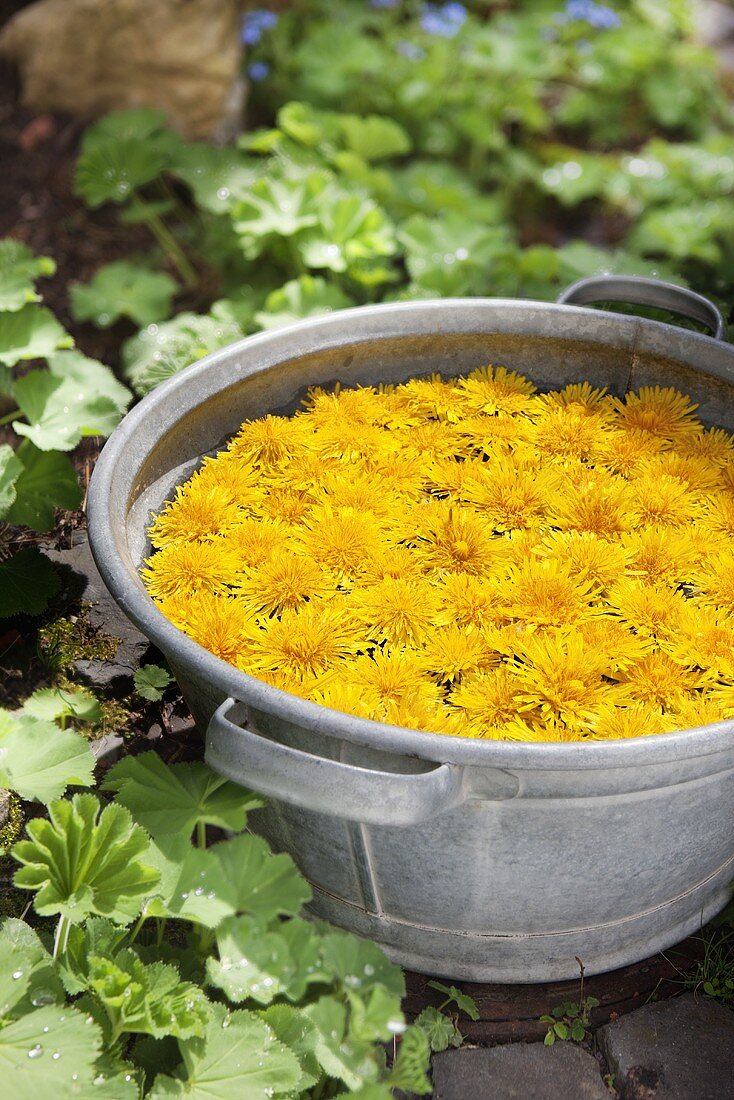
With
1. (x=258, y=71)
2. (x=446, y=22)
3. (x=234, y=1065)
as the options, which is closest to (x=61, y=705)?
(x=234, y=1065)

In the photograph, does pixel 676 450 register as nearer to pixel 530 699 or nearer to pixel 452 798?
pixel 530 699

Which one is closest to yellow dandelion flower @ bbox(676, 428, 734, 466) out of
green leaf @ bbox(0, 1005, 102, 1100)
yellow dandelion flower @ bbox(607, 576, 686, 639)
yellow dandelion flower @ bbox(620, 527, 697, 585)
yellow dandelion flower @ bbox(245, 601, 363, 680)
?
yellow dandelion flower @ bbox(620, 527, 697, 585)

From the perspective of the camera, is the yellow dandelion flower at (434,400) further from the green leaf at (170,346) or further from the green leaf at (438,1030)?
the green leaf at (438,1030)

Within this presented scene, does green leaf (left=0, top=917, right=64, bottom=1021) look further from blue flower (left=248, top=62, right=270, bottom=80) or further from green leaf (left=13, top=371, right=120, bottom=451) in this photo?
blue flower (left=248, top=62, right=270, bottom=80)

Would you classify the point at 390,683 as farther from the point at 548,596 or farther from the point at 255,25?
the point at 255,25

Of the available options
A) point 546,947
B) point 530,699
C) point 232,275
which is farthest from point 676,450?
point 232,275

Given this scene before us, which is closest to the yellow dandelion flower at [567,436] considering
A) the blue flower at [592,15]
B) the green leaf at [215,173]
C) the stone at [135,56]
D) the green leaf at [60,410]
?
the green leaf at [60,410]
